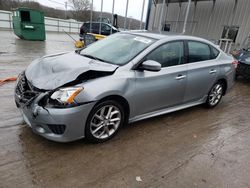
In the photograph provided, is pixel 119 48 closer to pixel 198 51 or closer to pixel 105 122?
pixel 105 122

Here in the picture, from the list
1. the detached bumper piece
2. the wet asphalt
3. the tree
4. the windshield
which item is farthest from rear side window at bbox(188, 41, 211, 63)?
the tree

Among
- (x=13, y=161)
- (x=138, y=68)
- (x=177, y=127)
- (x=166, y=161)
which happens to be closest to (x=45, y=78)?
(x=13, y=161)

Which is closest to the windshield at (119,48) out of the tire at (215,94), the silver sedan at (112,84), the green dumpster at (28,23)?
the silver sedan at (112,84)

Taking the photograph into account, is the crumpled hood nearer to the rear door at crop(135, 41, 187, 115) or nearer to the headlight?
the headlight

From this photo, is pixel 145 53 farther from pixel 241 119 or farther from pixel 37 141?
pixel 241 119

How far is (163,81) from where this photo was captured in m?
3.41

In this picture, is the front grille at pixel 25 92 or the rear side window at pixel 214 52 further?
the rear side window at pixel 214 52

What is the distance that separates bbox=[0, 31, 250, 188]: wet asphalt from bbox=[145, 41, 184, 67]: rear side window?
1118mm

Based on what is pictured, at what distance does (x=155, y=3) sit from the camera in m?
16.5

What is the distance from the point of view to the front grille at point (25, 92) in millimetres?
2630

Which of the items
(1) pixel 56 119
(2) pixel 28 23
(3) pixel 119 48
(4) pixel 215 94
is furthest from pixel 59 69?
(2) pixel 28 23

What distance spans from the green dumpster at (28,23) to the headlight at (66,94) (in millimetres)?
12790

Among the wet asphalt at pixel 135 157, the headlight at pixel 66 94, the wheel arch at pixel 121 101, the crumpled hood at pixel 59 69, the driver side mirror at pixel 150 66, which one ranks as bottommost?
the wet asphalt at pixel 135 157

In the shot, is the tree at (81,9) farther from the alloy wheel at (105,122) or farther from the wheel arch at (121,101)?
the alloy wheel at (105,122)
